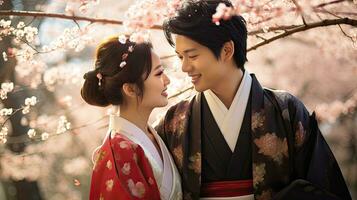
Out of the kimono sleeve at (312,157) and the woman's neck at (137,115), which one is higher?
the woman's neck at (137,115)

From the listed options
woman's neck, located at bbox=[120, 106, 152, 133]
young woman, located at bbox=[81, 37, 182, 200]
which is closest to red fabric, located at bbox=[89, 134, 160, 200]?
young woman, located at bbox=[81, 37, 182, 200]

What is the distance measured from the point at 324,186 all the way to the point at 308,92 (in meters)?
5.59

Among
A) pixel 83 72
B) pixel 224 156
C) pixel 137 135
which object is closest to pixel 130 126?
pixel 137 135

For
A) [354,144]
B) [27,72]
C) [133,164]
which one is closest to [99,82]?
[133,164]

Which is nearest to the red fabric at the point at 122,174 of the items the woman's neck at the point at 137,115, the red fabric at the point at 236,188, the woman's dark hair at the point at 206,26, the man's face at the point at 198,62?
the woman's neck at the point at 137,115

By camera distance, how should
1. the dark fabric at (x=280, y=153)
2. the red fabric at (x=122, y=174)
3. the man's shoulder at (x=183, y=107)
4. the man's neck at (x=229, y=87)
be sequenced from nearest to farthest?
1. the red fabric at (x=122, y=174)
2. the dark fabric at (x=280, y=153)
3. the man's neck at (x=229, y=87)
4. the man's shoulder at (x=183, y=107)

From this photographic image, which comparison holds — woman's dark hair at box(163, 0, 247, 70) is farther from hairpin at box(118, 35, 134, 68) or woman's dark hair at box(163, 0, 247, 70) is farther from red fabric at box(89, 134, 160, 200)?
red fabric at box(89, 134, 160, 200)

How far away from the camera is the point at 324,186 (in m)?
2.72

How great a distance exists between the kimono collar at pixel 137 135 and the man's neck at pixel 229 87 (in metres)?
0.44

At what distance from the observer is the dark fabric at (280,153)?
8.95 feet

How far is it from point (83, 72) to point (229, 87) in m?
4.02

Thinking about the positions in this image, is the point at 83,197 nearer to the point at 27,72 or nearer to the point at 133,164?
the point at 27,72

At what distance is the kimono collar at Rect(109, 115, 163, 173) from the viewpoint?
9.14ft

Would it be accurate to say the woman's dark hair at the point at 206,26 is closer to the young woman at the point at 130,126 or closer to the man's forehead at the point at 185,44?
the man's forehead at the point at 185,44
